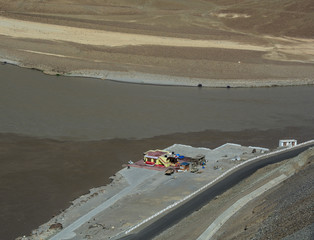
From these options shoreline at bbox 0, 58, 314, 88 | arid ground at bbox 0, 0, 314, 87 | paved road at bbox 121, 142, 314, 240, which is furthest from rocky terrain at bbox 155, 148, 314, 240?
arid ground at bbox 0, 0, 314, 87

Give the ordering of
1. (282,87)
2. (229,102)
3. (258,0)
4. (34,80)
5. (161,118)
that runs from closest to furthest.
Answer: (161,118) → (229,102) → (34,80) → (282,87) → (258,0)

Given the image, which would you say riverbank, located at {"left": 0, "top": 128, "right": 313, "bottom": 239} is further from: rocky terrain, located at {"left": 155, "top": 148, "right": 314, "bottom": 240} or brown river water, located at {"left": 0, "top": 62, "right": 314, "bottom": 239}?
rocky terrain, located at {"left": 155, "top": 148, "right": 314, "bottom": 240}

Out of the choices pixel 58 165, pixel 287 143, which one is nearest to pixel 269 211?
pixel 58 165

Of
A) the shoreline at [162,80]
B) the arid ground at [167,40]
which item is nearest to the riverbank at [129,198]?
the shoreline at [162,80]

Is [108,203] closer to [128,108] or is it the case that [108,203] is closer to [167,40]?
[128,108]

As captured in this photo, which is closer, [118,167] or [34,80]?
[118,167]

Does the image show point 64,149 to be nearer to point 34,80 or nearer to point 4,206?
point 4,206

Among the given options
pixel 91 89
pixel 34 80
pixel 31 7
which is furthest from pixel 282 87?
pixel 31 7
